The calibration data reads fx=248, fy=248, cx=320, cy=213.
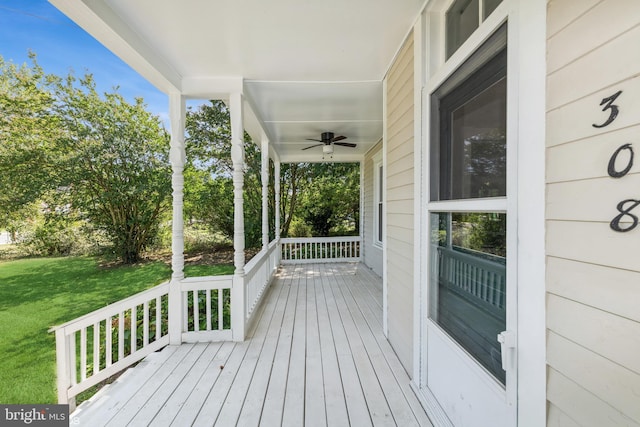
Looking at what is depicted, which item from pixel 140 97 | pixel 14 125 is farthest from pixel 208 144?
pixel 14 125

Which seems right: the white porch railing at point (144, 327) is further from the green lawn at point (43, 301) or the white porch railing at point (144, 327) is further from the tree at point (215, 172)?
the tree at point (215, 172)

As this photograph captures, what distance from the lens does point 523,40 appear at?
0.95 meters

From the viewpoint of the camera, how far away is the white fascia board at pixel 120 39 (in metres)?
1.48

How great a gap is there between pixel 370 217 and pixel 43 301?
6311 mm

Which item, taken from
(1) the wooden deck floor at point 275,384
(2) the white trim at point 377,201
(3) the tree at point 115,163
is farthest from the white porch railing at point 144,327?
(3) the tree at point 115,163

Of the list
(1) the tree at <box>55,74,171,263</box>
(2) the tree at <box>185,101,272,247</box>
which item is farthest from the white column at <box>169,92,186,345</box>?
(2) the tree at <box>185,101,272,247</box>

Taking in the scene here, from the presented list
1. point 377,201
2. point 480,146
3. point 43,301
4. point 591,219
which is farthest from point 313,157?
point 591,219

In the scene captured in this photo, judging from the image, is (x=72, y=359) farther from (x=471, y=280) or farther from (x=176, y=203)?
(x=471, y=280)

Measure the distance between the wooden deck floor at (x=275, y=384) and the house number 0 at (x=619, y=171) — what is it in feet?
5.31

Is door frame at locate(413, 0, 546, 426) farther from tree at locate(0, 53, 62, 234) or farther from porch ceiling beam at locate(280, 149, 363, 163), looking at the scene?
tree at locate(0, 53, 62, 234)

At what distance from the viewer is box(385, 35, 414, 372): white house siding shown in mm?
2051

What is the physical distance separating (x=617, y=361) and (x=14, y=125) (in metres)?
7.90

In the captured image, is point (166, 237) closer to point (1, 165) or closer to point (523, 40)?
point (1, 165)

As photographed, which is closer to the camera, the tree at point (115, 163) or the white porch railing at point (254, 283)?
the white porch railing at point (254, 283)
